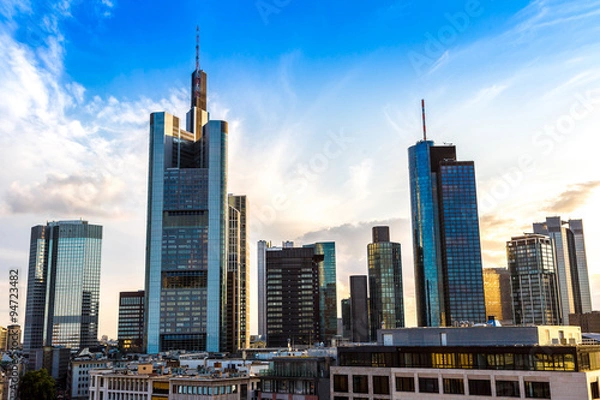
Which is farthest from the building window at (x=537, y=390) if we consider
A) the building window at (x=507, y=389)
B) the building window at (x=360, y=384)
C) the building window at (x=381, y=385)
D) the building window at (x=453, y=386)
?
the building window at (x=360, y=384)

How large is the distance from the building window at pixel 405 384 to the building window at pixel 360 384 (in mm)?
6648

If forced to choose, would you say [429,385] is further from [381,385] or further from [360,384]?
[360,384]

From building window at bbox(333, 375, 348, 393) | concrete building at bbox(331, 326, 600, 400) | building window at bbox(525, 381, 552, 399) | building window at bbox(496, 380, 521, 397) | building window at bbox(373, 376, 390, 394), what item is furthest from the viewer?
building window at bbox(333, 375, 348, 393)

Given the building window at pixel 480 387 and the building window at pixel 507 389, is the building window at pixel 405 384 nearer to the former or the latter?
the building window at pixel 480 387

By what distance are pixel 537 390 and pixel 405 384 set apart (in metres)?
22.6

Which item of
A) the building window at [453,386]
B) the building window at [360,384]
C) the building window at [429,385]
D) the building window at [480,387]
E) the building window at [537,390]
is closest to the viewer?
the building window at [537,390]

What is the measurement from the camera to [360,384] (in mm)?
106250

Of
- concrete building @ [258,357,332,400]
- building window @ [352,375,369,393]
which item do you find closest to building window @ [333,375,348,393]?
building window @ [352,375,369,393]

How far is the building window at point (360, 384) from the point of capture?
105m

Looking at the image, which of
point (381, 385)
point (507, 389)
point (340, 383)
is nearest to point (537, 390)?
point (507, 389)

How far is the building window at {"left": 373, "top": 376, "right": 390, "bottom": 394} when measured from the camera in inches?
4035

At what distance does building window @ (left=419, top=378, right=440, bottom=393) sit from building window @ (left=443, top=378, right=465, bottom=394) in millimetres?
1687

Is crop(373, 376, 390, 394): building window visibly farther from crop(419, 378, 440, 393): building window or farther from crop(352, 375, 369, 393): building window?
crop(419, 378, 440, 393): building window

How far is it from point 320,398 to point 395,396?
1848cm
